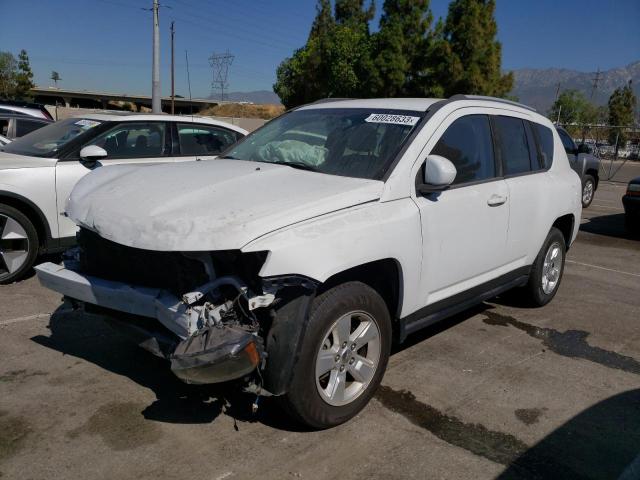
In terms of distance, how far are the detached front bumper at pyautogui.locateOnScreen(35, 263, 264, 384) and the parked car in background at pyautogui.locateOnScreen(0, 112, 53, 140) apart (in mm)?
7426

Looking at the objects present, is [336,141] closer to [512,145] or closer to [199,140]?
[512,145]

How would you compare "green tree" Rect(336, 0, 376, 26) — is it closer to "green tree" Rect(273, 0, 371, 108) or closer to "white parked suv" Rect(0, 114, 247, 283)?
"green tree" Rect(273, 0, 371, 108)

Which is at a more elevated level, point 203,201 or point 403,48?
point 403,48

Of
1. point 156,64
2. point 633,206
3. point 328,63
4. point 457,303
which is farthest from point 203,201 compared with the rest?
point 328,63

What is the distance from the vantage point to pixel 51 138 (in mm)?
6305

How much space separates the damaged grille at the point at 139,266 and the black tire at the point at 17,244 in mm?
2322

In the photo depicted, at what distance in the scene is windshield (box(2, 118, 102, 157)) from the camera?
19.9 ft

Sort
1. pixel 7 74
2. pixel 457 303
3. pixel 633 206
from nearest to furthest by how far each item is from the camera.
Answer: pixel 457 303 → pixel 633 206 → pixel 7 74

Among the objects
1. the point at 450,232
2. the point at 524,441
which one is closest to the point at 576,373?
the point at 524,441

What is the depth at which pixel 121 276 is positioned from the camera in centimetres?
332

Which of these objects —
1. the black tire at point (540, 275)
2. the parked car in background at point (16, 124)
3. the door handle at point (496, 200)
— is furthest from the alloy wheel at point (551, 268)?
the parked car in background at point (16, 124)

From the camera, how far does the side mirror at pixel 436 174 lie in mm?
3445

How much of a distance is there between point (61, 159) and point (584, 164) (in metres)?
11.6

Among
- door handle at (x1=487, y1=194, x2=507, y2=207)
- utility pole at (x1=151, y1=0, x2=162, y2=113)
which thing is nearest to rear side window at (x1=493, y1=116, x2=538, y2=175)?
door handle at (x1=487, y1=194, x2=507, y2=207)
